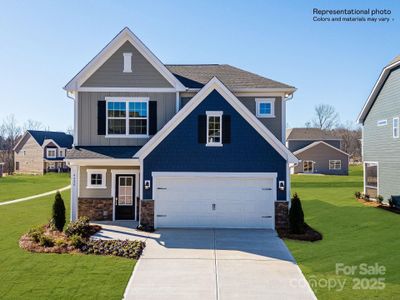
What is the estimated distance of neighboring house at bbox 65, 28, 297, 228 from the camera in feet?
48.1

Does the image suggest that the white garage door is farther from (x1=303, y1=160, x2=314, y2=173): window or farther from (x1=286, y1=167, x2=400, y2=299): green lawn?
(x1=303, y1=160, x2=314, y2=173): window

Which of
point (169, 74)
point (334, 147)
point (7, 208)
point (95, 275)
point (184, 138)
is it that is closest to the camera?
point (95, 275)

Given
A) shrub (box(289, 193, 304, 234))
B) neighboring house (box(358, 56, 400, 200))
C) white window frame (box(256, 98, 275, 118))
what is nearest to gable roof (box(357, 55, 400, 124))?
neighboring house (box(358, 56, 400, 200))

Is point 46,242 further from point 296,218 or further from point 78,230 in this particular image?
point 296,218

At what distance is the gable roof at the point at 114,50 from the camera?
54.1ft

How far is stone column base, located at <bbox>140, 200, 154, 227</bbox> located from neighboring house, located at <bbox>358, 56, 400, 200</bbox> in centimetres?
1445

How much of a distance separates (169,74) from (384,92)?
14.0 m

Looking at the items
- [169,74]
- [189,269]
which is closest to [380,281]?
[189,269]

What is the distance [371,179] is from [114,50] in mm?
18848

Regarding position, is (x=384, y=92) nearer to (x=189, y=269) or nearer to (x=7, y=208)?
(x=189, y=269)

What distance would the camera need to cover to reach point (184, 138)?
1471 cm

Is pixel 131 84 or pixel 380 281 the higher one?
pixel 131 84

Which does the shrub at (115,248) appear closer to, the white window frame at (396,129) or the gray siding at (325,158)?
the white window frame at (396,129)

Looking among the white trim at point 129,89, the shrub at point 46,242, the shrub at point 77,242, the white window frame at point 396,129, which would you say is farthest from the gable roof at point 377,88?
the shrub at point 46,242
